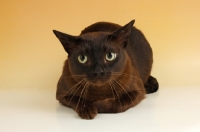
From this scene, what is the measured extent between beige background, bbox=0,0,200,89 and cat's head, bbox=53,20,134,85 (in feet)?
1.87

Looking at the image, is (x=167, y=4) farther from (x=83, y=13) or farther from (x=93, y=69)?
(x=93, y=69)

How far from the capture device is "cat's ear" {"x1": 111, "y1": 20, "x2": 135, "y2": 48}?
116 cm

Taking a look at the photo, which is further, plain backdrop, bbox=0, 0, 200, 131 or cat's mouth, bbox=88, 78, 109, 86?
plain backdrop, bbox=0, 0, 200, 131

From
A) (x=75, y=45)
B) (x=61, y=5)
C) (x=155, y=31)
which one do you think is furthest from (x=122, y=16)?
(x=75, y=45)

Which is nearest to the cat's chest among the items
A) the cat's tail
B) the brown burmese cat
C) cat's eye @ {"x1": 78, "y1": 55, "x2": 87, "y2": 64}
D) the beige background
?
the brown burmese cat

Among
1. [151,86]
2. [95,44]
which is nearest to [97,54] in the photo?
[95,44]

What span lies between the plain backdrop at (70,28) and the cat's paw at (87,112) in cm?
57

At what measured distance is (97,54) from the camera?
112 centimetres

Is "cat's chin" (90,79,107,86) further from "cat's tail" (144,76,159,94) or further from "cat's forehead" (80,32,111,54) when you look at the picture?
"cat's tail" (144,76,159,94)

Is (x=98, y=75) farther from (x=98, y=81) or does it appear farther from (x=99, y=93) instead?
(x=99, y=93)

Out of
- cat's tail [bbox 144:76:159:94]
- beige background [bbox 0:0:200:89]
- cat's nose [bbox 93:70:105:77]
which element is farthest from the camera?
beige background [bbox 0:0:200:89]

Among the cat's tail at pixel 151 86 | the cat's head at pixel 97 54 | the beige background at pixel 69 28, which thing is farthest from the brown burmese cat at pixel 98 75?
the beige background at pixel 69 28

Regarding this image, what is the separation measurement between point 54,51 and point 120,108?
2.24 ft

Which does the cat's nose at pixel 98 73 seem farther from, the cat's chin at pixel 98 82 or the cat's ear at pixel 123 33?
the cat's ear at pixel 123 33
